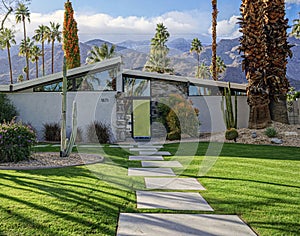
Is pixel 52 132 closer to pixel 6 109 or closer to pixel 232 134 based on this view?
pixel 6 109

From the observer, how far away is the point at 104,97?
1567 centimetres

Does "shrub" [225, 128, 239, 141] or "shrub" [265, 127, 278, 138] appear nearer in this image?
"shrub" [265, 127, 278, 138]

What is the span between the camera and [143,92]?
1750 centimetres

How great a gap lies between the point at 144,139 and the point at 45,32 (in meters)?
35.9

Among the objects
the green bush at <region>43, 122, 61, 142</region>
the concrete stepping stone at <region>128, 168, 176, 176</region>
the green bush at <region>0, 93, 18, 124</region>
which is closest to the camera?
the concrete stepping stone at <region>128, 168, 176, 176</region>

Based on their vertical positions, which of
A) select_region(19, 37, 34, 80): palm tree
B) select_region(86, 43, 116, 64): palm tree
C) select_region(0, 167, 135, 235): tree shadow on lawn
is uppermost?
select_region(19, 37, 34, 80): palm tree

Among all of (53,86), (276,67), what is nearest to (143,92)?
(53,86)

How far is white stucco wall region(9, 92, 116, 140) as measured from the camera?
15625mm

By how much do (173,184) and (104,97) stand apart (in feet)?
33.6

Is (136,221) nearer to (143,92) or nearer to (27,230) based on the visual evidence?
(27,230)

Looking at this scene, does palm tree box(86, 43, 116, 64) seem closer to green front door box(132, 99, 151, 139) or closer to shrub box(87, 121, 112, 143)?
green front door box(132, 99, 151, 139)

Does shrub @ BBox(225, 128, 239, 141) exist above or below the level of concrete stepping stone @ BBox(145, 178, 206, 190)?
above

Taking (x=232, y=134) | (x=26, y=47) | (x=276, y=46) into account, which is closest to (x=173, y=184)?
(x=232, y=134)

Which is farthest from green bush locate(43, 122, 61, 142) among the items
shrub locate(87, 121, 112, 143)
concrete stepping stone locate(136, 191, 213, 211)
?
concrete stepping stone locate(136, 191, 213, 211)
